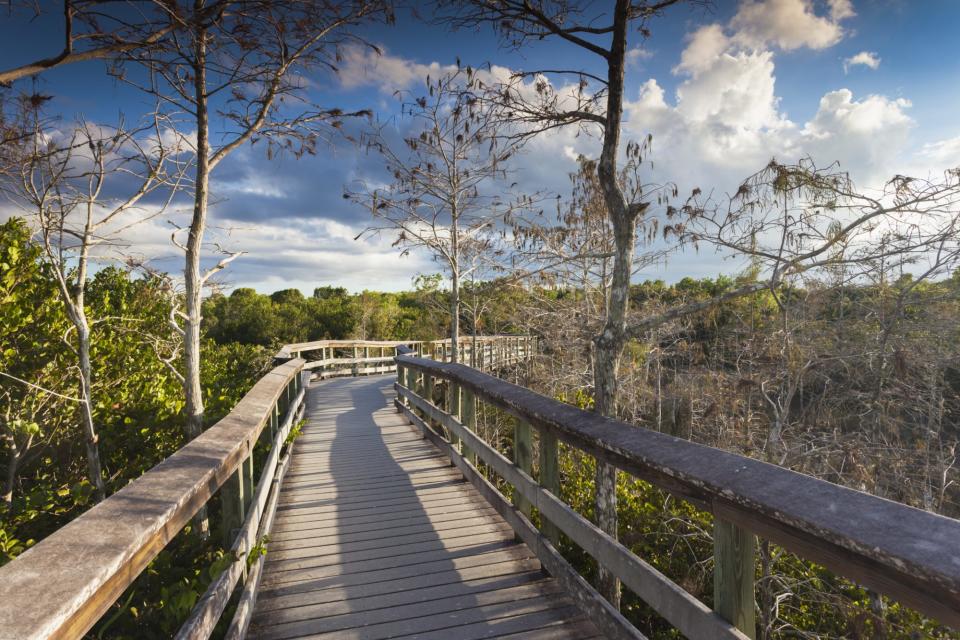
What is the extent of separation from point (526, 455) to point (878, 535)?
240 centimetres

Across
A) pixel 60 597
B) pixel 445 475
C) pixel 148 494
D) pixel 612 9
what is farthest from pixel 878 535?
pixel 445 475

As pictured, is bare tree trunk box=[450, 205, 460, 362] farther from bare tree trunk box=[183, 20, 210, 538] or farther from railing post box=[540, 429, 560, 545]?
railing post box=[540, 429, 560, 545]

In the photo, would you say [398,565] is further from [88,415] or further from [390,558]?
[88,415]

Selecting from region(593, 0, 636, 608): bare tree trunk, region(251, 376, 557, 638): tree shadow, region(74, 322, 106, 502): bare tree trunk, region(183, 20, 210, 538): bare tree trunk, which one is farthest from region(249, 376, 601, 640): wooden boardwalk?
region(74, 322, 106, 502): bare tree trunk

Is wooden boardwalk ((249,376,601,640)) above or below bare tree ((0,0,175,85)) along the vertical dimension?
below

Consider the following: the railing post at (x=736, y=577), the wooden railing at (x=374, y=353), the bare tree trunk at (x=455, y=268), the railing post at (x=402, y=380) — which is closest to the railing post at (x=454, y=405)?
the railing post at (x=402, y=380)

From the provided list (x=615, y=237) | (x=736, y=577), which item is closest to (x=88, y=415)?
(x=615, y=237)

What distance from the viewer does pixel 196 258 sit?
6664 mm

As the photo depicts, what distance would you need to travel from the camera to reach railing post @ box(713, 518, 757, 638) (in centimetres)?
171

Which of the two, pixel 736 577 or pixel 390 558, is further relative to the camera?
pixel 390 558

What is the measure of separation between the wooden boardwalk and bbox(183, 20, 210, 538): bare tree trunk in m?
1.89

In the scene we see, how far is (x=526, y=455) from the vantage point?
3537 mm

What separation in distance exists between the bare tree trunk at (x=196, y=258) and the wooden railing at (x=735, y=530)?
5.19 meters

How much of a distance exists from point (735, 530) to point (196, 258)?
6927mm
